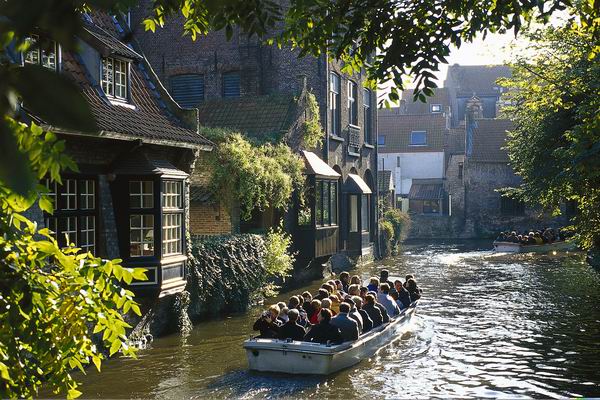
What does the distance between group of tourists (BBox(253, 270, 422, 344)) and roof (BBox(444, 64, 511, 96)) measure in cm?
6298

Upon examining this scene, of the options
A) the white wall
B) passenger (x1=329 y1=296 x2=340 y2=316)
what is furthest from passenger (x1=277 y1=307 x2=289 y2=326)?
the white wall

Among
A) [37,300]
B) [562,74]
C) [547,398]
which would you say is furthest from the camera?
[562,74]

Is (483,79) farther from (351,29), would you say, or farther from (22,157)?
(22,157)

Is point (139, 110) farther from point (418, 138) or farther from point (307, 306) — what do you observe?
point (418, 138)

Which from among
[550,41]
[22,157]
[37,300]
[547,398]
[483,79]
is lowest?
[547,398]

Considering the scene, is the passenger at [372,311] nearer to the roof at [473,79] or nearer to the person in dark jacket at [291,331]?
the person in dark jacket at [291,331]

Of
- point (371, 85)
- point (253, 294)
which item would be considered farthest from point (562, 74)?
point (371, 85)

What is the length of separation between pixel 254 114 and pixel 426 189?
111ft

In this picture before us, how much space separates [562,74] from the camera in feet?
59.1

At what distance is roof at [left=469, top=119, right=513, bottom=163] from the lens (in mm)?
51844

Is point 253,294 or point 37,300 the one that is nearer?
point 37,300

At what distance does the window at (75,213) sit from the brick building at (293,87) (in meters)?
11.7

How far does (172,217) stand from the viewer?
15.1 m

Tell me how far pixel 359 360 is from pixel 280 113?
1325cm
